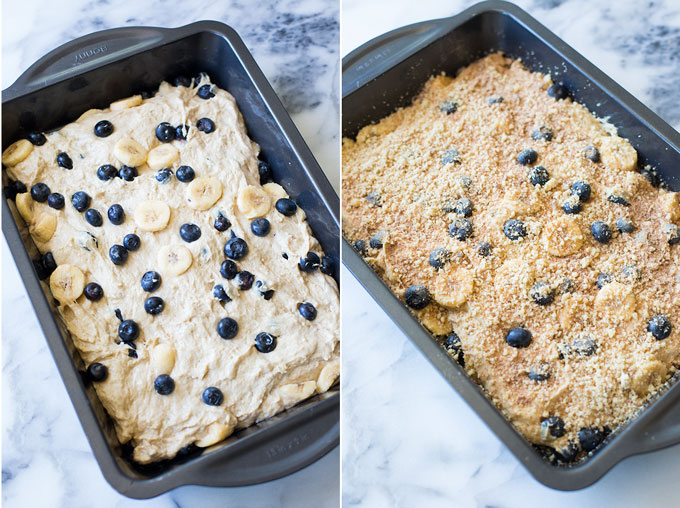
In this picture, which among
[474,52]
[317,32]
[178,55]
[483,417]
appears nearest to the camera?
[483,417]

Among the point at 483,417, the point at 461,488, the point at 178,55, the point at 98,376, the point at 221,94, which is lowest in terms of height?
the point at 461,488

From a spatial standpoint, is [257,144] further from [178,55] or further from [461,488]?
[461,488]

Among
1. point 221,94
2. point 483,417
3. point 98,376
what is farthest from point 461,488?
point 221,94

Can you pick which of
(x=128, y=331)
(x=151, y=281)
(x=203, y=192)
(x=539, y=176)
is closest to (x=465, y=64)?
(x=539, y=176)

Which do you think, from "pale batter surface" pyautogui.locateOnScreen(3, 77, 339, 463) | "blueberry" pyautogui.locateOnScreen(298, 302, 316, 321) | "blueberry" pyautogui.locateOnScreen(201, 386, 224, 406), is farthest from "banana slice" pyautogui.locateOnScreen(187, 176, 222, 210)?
"blueberry" pyautogui.locateOnScreen(201, 386, 224, 406)

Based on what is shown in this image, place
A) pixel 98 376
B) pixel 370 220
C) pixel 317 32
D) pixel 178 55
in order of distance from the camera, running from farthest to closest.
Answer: pixel 317 32
pixel 178 55
pixel 370 220
pixel 98 376

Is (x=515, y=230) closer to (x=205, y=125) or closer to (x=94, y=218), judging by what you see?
(x=205, y=125)

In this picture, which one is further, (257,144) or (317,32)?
(317,32)
